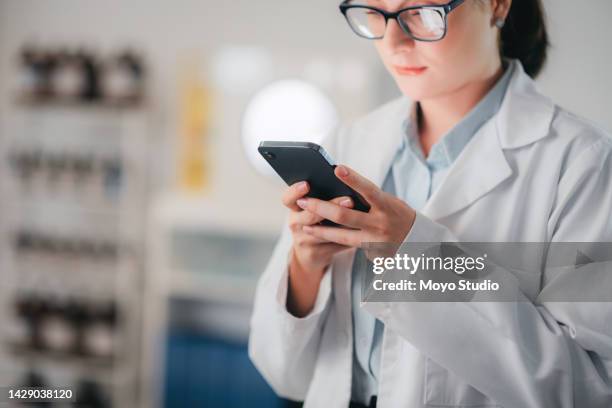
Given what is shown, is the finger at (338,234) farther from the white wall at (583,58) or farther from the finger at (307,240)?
the white wall at (583,58)

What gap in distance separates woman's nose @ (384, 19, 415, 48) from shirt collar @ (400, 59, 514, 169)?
6.1 inches

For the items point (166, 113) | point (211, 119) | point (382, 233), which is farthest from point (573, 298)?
point (166, 113)

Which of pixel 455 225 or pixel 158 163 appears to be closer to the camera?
pixel 455 225

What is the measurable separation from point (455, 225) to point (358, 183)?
0.20 metres

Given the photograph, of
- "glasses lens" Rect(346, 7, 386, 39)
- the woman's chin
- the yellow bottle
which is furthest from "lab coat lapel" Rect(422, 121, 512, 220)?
the yellow bottle

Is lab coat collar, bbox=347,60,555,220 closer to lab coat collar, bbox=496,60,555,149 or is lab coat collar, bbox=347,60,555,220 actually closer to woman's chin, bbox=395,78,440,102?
lab coat collar, bbox=496,60,555,149

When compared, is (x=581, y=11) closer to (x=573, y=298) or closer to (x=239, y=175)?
(x=239, y=175)

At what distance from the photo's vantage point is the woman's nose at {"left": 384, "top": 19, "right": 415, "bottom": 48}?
2.50ft

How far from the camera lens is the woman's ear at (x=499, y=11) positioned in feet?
2.62

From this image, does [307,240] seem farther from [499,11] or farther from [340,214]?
[499,11]

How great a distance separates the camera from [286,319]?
0.87m

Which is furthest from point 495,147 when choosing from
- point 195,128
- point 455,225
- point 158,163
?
point 158,163

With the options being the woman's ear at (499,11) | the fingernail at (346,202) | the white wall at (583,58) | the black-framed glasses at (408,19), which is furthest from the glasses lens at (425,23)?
the white wall at (583,58)

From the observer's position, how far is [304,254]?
0.84 metres
